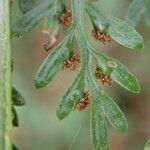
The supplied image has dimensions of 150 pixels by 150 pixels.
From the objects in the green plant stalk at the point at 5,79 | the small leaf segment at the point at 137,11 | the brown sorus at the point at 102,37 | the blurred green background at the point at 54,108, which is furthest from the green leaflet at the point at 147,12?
the blurred green background at the point at 54,108

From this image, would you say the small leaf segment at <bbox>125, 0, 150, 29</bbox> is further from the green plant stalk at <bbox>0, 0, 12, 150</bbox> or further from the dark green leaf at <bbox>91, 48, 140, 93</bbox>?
the green plant stalk at <bbox>0, 0, 12, 150</bbox>

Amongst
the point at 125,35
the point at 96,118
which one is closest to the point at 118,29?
the point at 125,35

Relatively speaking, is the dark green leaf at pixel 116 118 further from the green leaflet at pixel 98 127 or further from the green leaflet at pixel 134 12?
the green leaflet at pixel 134 12

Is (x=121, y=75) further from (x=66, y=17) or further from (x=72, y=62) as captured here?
(x=66, y=17)

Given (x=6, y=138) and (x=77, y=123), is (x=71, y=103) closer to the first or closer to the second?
(x=6, y=138)

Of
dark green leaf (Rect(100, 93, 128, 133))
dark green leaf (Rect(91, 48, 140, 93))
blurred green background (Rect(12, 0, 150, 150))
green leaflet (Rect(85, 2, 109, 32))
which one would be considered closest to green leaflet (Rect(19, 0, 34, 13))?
green leaflet (Rect(85, 2, 109, 32))

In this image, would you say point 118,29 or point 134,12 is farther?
point 134,12

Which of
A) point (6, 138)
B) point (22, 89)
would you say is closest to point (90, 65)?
point (6, 138)
